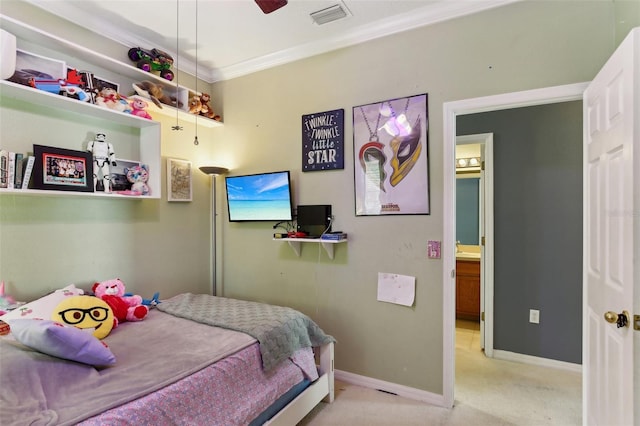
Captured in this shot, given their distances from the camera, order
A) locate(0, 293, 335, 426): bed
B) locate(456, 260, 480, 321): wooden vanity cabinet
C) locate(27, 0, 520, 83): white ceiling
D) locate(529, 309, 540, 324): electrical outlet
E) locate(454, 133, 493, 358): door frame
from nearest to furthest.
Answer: locate(0, 293, 335, 426): bed
locate(27, 0, 520, 83): white ceiling
locate(529, 309, 540, 324): electrical outlet
locate(454, 133, 493, 358): door frame
locate(456, 260, 480, 321): wooden vanity cabinet

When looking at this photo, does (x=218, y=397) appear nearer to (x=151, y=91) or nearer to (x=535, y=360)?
(x=151, y=91)

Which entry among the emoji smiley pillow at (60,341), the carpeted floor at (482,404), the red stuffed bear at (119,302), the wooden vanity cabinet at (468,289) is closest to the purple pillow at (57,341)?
the emoji smiley pillow at (60,341)

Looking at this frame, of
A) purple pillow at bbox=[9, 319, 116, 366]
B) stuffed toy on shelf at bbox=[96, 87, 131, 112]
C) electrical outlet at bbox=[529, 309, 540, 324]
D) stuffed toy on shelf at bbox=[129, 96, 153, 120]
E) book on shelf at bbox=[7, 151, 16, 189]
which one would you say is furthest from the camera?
electrical outlet at bbox=[529, 309, 540, 324]

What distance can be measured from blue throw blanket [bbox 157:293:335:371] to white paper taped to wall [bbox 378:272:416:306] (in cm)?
54

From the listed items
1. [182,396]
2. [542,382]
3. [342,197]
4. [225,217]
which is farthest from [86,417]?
[542,382]

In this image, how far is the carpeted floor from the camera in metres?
2.13

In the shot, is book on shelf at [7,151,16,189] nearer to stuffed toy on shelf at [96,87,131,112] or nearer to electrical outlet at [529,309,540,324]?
stuffed toy on shelf at [96,87,131,112]

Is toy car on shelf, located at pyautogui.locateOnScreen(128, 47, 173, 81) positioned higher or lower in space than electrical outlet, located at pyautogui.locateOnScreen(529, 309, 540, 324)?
higher

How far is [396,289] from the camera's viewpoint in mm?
2453

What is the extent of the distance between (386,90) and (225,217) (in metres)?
1.92

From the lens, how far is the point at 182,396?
1.36 metres

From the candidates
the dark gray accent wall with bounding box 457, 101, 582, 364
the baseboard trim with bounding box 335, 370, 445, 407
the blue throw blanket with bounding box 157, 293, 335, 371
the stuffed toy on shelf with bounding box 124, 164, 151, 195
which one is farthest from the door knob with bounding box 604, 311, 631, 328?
the stuffed toy on shelf with bounding box 124, 164, 151, 195

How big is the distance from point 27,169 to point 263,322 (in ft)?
5.51

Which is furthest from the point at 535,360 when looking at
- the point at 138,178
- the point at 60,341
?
the point at 138,178
